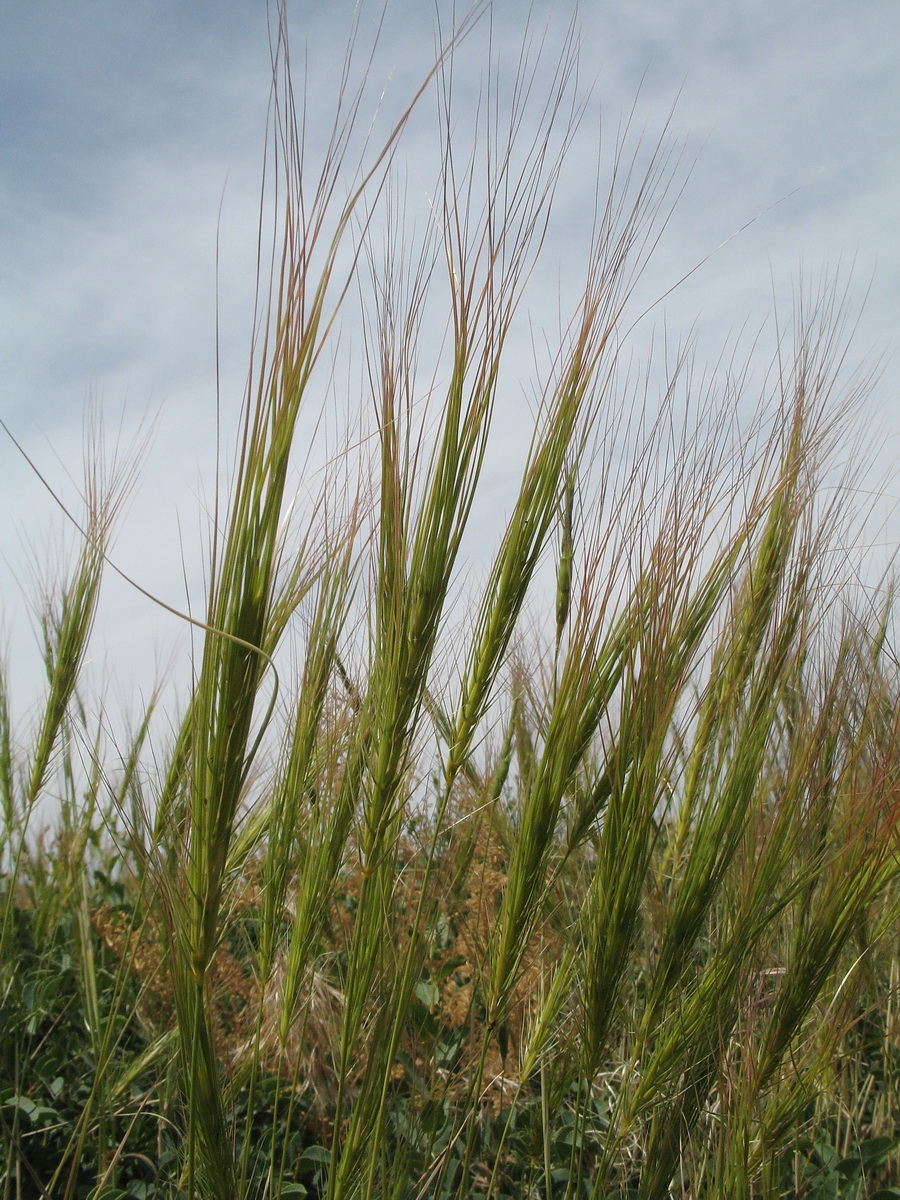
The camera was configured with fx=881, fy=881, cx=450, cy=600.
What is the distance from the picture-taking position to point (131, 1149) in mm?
1688

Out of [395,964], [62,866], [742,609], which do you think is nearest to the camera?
[395,964]

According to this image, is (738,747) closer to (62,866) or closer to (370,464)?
(370,464)

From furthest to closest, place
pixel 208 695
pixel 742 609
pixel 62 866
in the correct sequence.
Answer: pixel 62 866 → pixel 742 609 → pixel 208 695

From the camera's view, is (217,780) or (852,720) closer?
(217,780)

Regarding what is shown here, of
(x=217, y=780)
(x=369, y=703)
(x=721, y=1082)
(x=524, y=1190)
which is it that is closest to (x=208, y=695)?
(x=217, y=780)

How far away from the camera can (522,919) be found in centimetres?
116

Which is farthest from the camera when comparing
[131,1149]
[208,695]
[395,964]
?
[131,1149]

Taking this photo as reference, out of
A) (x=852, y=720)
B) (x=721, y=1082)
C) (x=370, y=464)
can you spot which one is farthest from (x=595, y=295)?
(x=721, y=1082)

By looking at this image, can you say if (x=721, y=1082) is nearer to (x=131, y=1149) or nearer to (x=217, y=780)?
(x=217, y=780)

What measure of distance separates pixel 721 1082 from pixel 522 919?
1.21ft

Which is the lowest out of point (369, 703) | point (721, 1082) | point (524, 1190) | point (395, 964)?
point (524, 1190)

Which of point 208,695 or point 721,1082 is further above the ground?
point 208,695

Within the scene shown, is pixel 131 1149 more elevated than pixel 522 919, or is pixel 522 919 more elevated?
pixel 522 919

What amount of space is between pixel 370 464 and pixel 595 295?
1.41ft
